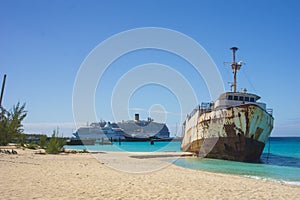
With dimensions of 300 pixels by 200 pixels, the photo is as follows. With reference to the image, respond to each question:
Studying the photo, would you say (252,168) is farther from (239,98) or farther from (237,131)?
(239,98)

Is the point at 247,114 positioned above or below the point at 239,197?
above

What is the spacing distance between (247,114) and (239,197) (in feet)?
45.2

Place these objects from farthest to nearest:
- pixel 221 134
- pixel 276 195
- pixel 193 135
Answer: pixel 193 135
pixel 221 134
pixel 276 195

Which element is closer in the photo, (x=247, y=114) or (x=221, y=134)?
(x=247, y=114)

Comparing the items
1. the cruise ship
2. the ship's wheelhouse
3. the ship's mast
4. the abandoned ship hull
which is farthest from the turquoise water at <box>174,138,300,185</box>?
the cruise ship

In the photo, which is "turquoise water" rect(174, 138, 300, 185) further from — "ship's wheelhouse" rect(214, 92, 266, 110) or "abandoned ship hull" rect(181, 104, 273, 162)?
"ship's wheelhouse" rect(214, 92, 266, 110)

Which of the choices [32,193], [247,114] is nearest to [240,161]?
[247,114]

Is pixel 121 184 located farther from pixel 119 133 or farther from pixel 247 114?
pixel 119 133

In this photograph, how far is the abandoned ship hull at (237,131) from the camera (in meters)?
20.6

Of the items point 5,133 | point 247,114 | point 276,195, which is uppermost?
point 247,114

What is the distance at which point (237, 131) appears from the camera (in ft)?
68.2

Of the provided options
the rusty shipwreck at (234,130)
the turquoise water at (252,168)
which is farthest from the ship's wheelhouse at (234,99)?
the turquoise water at (252,168)

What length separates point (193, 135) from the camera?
27438mm

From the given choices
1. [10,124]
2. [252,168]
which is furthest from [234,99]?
[10,124]
